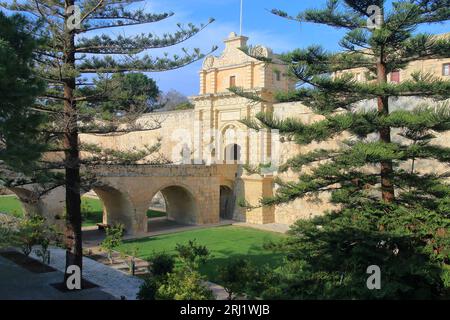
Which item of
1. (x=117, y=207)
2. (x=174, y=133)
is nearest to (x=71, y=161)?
(x=117, y=207)

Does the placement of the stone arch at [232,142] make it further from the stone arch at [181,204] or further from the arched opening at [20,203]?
the arched opening at [20,203]

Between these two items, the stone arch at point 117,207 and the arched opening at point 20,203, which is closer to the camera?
the arched opening at point 20,203

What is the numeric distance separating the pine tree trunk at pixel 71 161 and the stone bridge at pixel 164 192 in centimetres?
653

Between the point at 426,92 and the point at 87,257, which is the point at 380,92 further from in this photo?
the point at 87,257

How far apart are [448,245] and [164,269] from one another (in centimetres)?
568

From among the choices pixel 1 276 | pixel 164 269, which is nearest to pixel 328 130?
pixel 164 269

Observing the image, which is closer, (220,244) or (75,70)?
(75,70)

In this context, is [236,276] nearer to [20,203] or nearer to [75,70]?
[75,70]

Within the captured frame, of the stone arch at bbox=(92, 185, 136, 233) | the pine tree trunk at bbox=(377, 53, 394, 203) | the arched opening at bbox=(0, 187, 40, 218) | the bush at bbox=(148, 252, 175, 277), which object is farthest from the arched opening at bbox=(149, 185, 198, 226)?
the pine tree trunk at bbox=(377, 53, 394, 203)

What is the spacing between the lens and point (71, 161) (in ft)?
28.1

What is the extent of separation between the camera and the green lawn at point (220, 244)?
1381cm

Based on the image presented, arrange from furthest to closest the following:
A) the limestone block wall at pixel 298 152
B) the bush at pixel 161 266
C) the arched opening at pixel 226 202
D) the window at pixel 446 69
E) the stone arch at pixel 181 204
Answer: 1. the arched opening at pixel 226 202
2. the stone arch at pixel 181 204
3. the limestone block wall at pixel 298 152
4. the window at pixel 446 69
5. the bush at pixel 161 266

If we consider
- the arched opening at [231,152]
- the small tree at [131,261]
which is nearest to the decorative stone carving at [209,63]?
the arched opening at [231,152]

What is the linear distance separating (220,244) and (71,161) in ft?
28.4
